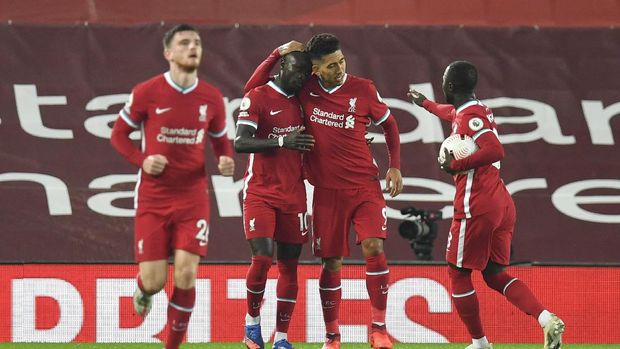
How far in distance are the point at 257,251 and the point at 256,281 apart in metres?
0.21

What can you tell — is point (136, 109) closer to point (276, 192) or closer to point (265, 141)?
point (265, 141)

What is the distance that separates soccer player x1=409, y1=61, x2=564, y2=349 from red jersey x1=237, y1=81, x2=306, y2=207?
973mm

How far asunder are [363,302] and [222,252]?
3353mm

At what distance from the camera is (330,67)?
786 centimetres

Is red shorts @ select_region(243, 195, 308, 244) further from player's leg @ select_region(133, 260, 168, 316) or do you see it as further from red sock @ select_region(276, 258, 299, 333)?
player's leg @ select_region(133, 260, 168, 316)

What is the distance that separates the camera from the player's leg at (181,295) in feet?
22.0

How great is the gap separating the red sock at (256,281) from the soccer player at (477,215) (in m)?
1.16

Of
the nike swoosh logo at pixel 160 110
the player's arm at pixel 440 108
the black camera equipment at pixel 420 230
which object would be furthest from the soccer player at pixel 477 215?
the black camera equipment at pixel 420 230

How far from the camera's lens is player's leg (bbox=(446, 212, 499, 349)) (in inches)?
296

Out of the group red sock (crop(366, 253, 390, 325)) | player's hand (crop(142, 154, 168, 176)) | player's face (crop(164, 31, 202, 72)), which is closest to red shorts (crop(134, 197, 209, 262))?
player's hand (crop(142, 154, 168, 176))

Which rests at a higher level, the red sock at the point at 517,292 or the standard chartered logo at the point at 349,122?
the standard chartered logo at the point at 349,122

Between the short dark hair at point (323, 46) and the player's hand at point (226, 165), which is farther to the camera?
the short dark hair at point (323, 46)

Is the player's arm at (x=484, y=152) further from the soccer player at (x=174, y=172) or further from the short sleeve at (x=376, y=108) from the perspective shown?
the soccer player at (x=174, y=172)

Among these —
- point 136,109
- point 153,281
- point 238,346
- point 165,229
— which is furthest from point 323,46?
point 238,346
